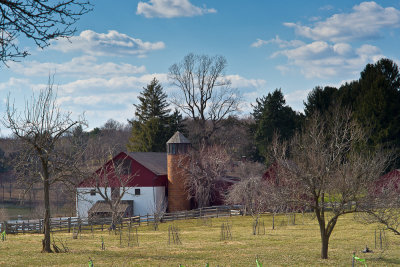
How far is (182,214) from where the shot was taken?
4819 centimetres

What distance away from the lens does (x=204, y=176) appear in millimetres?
53719

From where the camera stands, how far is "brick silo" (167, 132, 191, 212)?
Result: 53.9m

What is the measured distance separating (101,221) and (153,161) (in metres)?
18.0

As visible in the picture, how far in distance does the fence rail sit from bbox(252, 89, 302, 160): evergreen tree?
15652mm

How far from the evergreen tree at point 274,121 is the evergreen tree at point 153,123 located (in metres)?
12.4

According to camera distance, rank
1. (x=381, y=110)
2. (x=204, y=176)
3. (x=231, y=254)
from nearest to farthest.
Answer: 1. (x=231, y=254)
2. (x=381, y=110)
3. (x=204, y=176)

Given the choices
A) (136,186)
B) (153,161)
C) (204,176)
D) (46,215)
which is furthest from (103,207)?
(46,215)

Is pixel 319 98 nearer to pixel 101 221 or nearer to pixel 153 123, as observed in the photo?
pixel 153 123

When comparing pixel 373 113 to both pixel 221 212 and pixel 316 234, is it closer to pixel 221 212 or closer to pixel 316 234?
pixel 221 212

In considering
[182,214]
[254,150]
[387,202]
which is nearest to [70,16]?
[387,202]

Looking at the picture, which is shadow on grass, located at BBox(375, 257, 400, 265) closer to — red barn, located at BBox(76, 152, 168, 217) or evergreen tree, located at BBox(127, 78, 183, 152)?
red barn, located at BBox(76, 152, 168, 217)

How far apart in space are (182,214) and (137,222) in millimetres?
5613

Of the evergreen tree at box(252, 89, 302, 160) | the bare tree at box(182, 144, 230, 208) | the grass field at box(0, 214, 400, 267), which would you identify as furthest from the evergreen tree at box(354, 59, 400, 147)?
the grass field at box(0, 214, 400, 267)

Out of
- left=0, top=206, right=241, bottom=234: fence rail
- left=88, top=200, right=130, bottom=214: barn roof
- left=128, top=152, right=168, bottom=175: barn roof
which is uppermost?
left=128, top=152, right=168, bottom=175: barn roof
